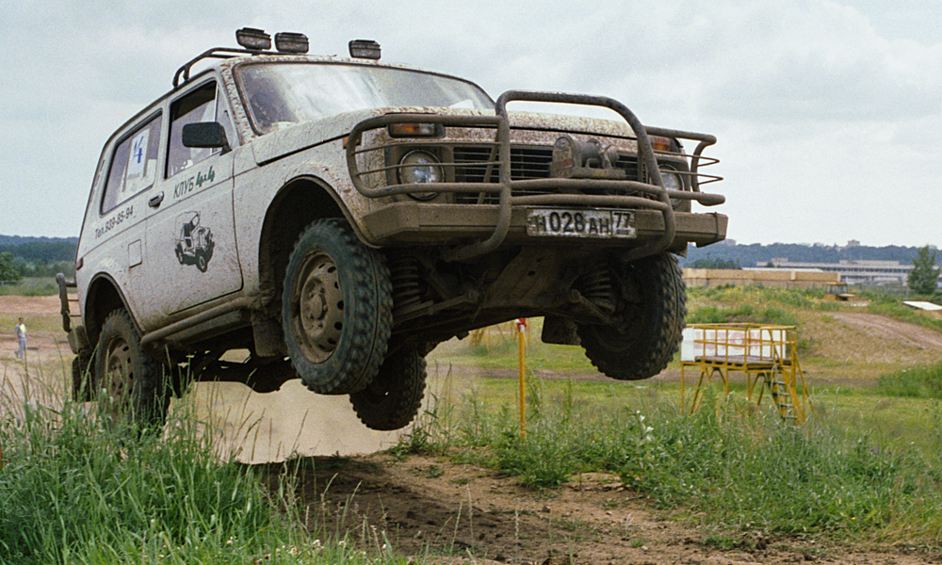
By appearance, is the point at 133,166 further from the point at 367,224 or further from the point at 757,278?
the point at 757,278

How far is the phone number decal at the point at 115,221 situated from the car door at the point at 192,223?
520 millimetres

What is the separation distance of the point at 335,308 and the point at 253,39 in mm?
2597

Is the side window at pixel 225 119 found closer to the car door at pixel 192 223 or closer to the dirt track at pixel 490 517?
the car door at pixel 192 223

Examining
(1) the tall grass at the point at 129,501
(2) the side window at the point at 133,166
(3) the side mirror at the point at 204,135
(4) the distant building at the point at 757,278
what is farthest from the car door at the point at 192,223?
(4) the distant building at the point at 757,278

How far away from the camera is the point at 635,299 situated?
580cm

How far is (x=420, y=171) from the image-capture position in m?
4.57

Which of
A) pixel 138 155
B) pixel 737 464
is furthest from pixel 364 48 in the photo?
pixel 737 464

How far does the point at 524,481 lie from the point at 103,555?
3783 millimetres

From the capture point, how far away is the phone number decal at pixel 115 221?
7.09m

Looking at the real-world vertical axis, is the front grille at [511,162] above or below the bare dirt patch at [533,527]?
above

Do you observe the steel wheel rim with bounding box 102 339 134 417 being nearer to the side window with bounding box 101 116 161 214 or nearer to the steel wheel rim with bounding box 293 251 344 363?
the side window with bounding box 101 116 161 214

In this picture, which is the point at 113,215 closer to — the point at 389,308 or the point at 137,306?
the point at 137,306

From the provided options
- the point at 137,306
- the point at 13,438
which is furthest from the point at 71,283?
the point at 13,438

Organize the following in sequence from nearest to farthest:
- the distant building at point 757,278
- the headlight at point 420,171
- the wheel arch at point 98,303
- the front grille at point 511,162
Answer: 1. the headlight at point 420,171
2. the front grille at point 511,162
3. the wheel arch at point 98,303
4. the distant building at point 757,278
